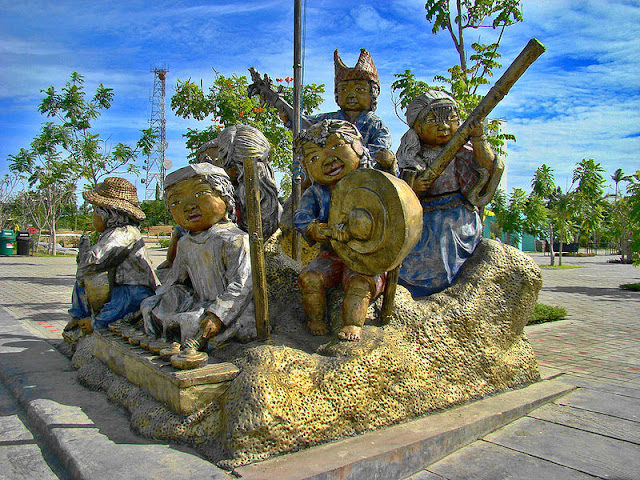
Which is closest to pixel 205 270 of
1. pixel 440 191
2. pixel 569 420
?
pixel 440 191

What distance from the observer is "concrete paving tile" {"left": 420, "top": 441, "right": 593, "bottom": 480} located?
2.49 metres

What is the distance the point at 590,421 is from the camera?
3.21m

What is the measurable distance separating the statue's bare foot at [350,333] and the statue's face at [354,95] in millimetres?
2255

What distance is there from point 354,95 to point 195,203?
1930 millimetres

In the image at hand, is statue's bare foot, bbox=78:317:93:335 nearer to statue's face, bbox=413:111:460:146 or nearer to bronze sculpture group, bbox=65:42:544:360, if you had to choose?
bronze sculpture group, bbox=65:42:544:360

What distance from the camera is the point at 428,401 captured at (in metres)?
3.03

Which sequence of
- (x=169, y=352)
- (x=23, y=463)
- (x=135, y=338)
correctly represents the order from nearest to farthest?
(x=23, y=463), (x=169, y=352), (x=135, y=338)

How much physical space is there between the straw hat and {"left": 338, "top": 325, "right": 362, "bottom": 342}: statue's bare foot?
2180 mm

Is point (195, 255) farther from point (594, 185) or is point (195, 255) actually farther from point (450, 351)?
point (594, 185)

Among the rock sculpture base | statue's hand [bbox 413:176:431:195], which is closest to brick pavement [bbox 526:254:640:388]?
the rock sculpture base

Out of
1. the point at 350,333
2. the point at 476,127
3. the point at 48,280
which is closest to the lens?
the point at 350,333

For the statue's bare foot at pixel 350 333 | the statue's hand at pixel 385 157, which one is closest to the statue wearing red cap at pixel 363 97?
the statue's hand at pixel 385 157

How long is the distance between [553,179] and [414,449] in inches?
977

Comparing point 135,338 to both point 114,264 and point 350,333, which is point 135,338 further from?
point 350,333
